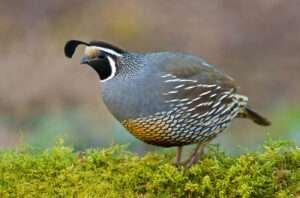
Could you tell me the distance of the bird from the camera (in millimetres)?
4723

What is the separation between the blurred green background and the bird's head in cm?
296

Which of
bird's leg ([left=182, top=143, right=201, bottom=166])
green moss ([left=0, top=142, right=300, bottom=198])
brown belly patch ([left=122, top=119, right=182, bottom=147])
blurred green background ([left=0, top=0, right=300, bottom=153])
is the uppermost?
blurred green background ([left=0, top=0, right=300, bottom=153])

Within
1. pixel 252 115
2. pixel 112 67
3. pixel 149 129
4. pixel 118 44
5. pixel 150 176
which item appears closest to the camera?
pixel 150 176

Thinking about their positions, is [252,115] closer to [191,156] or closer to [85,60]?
[191,156]

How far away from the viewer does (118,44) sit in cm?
1055

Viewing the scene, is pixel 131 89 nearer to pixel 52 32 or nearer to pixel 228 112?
pixel 228 112

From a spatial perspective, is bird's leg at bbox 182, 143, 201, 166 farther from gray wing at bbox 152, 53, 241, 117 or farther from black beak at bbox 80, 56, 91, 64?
black beak at bbox 80, 56, 91, 64

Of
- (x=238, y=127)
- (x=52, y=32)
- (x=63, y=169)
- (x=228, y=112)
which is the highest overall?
(x=52, y=32)

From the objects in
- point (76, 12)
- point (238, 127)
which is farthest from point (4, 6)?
point (238, 127)

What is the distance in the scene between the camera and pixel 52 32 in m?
11.1

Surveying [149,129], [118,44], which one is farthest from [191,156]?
[118,44]

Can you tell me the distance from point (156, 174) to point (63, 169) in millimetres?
423

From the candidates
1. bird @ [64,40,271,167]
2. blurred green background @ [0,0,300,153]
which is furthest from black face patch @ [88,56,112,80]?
blurred green background @ [0,0,300,153]

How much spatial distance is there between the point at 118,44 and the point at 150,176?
6.12m
